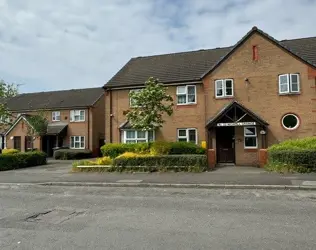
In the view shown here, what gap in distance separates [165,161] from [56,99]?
28379mm

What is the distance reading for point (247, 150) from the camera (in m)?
21.3

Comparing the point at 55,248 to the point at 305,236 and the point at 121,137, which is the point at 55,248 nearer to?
the point at 305,236

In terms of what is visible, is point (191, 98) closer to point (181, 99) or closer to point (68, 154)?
point (181, 99)

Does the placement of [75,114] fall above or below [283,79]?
below

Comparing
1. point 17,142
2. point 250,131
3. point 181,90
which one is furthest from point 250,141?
point 17,142

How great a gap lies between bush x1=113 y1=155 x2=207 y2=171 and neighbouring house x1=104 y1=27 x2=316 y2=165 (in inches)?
179

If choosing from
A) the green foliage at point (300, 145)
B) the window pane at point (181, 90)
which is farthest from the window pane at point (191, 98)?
the green foliage at point (300, 145)

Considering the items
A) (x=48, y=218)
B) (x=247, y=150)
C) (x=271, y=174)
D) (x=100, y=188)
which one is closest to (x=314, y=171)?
(x=271, y=174)

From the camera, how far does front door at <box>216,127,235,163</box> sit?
21.9m

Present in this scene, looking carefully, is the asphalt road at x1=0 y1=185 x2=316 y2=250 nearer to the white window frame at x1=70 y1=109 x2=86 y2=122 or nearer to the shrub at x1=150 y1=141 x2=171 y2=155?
the shrub at x1=150 y1=141 x2=171 y2=155

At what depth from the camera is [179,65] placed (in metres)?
26.7

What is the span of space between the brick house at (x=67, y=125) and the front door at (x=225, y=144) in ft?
61.1

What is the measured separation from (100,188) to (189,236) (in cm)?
792

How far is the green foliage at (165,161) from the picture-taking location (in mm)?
17006
